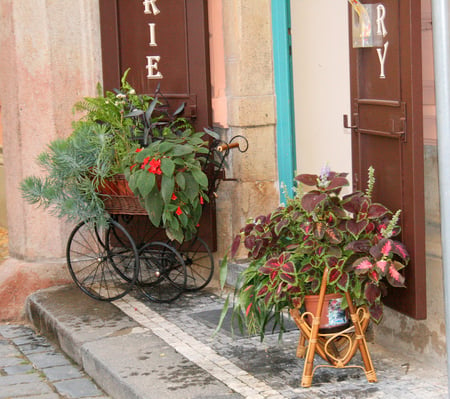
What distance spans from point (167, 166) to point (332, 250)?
1.76 meters

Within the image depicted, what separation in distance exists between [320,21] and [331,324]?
253 centimetres

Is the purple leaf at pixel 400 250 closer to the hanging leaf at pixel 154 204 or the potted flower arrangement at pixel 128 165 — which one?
the potted flower arrangement at pixel 128 165

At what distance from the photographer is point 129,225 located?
722cm

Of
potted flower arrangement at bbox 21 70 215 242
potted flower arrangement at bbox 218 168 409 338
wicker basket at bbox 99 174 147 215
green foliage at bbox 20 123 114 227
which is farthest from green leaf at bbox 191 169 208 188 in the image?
potted flower arrangement at bbox 218 168 409 338

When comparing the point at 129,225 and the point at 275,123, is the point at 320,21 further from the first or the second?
the point at 129,225

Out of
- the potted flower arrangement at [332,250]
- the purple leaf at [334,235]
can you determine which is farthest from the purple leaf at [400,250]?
the purple leaf at [334,235]

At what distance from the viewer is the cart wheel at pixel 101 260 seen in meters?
6.86

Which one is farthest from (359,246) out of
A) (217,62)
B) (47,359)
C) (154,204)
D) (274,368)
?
(217,62)

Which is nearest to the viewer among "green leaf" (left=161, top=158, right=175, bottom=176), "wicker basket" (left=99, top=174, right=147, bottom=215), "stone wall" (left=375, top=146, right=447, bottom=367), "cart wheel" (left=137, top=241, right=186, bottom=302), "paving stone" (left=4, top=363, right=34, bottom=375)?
"stone wall" (left=375, top=146, right=447, bottom=367)

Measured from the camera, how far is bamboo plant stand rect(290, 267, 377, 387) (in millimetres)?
4578

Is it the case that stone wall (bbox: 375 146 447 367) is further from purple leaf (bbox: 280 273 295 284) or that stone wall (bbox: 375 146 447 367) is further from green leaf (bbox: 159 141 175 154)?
green leaf (bbox: 159 141 175 154)

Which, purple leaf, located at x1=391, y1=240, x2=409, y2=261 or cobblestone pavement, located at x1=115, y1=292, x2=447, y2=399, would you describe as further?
cobblestone pavement, located at x1=115, y1=292, x2=447, y2=399

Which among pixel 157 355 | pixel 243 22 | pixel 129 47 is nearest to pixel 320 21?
pixel 243 22

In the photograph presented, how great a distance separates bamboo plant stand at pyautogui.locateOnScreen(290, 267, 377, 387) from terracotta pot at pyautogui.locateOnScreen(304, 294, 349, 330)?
0.13 ft
